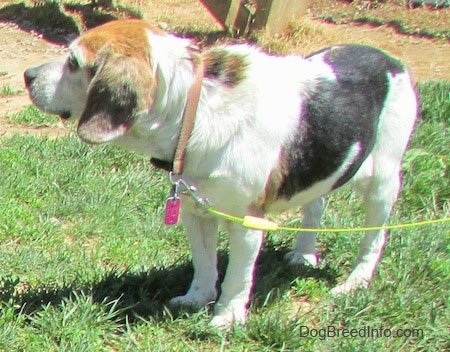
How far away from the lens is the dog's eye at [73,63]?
3.27m

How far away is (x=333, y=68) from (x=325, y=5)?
789 centimetres

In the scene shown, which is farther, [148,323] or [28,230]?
[28,230]

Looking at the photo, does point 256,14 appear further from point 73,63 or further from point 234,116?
point 73,63

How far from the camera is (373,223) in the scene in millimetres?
4250

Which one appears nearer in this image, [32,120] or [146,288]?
[146,288]

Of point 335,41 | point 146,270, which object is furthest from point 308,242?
point 335,41

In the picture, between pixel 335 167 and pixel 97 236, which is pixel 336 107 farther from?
pixel 97 236

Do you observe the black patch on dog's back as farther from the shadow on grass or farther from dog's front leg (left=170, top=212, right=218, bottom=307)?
the shadow on grass

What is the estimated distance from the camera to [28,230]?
4.65 meters

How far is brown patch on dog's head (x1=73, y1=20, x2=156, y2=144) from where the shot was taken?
3125 millimetres

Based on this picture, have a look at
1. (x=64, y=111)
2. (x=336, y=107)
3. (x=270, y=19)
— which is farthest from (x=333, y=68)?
(x=270, y=19)

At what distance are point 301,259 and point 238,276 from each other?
87 centimetres

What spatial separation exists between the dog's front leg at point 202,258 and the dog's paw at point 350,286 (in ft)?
2.29

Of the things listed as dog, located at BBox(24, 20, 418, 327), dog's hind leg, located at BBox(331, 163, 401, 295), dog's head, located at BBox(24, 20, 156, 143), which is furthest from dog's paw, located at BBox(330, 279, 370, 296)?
dog's head, located at BBox(24, 20, 156, 143)
